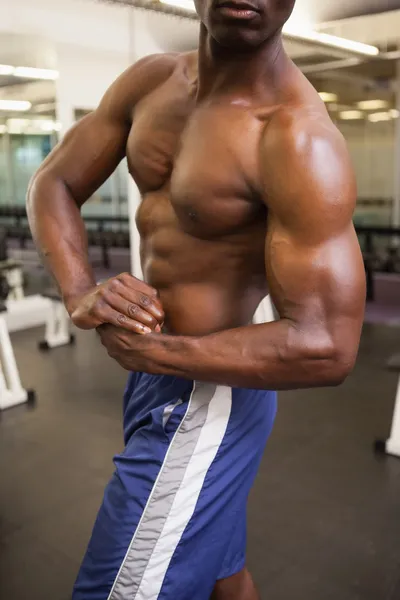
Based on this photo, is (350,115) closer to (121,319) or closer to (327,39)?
(327,39)

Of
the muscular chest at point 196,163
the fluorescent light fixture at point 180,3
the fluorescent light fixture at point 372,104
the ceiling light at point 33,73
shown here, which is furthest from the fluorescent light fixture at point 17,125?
the muscular chest at point 196,163

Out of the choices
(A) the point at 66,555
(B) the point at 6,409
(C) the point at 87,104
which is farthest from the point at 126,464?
(C) the point at 87,104

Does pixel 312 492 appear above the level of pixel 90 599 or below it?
below

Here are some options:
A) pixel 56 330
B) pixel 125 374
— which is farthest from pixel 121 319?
pixel 56 330

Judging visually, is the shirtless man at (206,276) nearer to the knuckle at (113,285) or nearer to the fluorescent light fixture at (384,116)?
the knuckle at (113,285)

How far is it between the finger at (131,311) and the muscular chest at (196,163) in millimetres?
145

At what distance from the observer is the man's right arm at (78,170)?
90 centimetres

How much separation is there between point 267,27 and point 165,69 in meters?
0.25

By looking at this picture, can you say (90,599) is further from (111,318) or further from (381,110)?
(381,110)

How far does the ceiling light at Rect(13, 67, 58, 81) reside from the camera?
4.27m

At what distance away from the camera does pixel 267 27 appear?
0.69m

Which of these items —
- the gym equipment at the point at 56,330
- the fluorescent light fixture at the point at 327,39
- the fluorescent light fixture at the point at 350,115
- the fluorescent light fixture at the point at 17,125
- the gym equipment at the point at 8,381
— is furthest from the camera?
the fluorescent light fixture at the point at 350,115

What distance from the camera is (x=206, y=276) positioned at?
2.75ft

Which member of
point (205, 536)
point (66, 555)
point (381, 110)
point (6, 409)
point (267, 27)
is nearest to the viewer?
point (267, 27)
